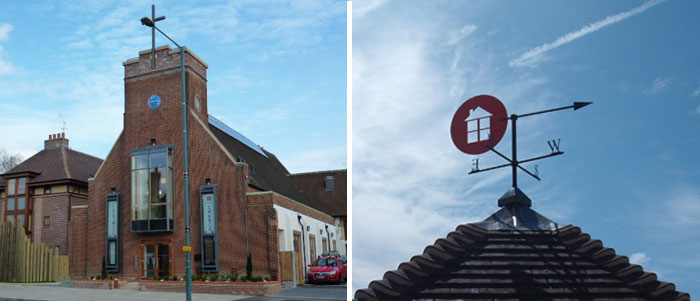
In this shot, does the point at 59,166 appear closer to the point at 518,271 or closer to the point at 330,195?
the point at 330,195

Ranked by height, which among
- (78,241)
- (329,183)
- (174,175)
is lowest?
(78,241)

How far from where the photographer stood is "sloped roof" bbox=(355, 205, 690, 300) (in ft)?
17.4

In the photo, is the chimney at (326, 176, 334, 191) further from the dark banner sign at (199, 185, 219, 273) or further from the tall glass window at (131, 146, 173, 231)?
the tall glass window at (131, 146, 173, 231)

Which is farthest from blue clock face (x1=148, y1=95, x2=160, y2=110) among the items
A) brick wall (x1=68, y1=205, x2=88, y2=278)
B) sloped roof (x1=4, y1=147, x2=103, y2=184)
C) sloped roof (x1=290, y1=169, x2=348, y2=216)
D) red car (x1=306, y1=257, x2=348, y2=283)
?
sloped roof (x1=290, y1=169, x2=348, y2=216)

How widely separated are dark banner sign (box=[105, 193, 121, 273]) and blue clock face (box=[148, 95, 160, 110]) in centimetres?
417

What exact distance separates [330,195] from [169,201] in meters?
14.0

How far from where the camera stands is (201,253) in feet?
75.8

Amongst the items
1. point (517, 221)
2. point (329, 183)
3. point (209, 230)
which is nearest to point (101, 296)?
point (209, 230)

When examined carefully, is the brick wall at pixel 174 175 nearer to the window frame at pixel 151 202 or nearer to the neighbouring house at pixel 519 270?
the window frame at pixel 151 202

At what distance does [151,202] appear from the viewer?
78.1ft

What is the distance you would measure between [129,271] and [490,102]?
21607 mm

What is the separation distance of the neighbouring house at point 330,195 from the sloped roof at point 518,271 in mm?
26014

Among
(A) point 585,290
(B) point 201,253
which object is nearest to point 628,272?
(A) point 585,290

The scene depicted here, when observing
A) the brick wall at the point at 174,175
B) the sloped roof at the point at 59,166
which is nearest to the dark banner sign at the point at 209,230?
the brick wall at the point at 174,175
